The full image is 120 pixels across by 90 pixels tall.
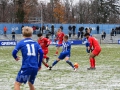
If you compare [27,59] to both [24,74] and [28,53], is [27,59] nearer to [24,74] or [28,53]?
[28,53]

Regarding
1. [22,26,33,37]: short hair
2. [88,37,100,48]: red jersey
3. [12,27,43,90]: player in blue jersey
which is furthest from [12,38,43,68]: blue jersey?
[88,37,100,48]: red jersey

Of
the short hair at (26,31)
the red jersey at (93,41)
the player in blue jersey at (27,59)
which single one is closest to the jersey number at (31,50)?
the player in blue jersey at (27,59)

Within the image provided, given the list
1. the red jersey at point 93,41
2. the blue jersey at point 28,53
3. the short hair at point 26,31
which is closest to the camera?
the short hair at point 26,31

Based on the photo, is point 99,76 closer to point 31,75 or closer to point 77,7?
point 31,75

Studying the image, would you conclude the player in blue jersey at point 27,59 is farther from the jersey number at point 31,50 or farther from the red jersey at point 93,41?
the red jersey at point 93,41

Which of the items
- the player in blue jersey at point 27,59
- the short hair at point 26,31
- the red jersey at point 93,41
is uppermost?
the short hair at point 26,31

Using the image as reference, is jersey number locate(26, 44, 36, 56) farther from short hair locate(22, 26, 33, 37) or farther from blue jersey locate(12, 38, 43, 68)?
short hair locate(22, 26, 33, 37)

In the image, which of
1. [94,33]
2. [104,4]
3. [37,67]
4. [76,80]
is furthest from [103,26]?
[37,67]

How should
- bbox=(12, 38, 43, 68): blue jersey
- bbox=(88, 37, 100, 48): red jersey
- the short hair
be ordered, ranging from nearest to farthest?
the short hair
bbox=(12, 38, 43, 68): blue jersey
bbox=(88, 37, 100, 48): red jersey

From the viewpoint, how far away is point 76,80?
14320mm

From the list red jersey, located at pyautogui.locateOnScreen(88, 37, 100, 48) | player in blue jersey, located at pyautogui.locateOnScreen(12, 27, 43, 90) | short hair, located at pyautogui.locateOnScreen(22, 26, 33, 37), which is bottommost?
red jersey, located at pyautogui.locateOnScreen(88, 37, 100, 48)

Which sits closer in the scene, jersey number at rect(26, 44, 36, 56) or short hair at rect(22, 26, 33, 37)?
short hair at rect(22, 26, 33, 37)

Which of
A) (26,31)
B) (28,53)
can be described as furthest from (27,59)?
(26,31)

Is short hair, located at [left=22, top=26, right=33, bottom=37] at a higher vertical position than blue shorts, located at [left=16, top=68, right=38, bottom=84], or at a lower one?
higher
